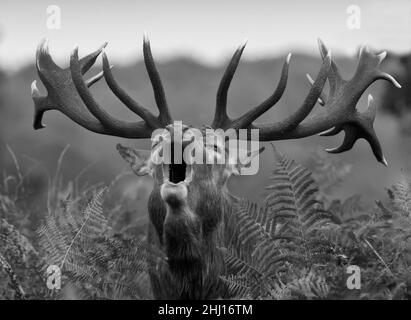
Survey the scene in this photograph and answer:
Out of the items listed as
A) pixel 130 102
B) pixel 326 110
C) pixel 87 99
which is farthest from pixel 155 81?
pixel 326 110

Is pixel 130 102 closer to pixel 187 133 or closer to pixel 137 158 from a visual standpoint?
pixel 137 158

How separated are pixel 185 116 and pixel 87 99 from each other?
87.4 feet

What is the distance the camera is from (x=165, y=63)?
46.8m

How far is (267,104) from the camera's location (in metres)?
6.29

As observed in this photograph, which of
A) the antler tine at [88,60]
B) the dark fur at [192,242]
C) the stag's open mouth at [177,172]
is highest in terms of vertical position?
the antler tine at [88,60]

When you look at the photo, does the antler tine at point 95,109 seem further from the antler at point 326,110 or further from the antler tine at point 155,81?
the antler at point 326,110

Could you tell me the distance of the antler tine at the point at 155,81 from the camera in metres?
6.14

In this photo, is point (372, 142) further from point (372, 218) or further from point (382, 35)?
point (382, 35)

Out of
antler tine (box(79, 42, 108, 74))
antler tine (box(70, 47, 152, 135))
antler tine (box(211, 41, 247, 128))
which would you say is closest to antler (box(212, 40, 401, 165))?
Answer: antler tine (box(211, 41, 247, 128))

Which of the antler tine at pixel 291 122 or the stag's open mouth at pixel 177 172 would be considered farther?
the antler tine at pixel 291 122

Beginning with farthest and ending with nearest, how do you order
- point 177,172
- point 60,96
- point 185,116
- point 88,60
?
point 185,116, point 88,60, point 60,96, point 177,172

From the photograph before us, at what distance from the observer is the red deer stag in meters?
5.61

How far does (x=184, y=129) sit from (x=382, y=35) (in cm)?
619

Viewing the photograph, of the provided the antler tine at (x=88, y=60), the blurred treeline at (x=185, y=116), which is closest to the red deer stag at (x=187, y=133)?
the antler tine at (x=88, y=60)
